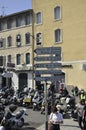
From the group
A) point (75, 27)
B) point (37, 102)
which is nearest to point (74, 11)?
point (75, 27)

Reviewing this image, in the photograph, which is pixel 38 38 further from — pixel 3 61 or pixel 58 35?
pixel 3 61

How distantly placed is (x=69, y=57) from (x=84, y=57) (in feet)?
7.57

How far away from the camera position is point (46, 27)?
4872 centimetres

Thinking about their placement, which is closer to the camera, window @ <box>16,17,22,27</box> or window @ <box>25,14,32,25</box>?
window @ <box>25,14,32,25</box>

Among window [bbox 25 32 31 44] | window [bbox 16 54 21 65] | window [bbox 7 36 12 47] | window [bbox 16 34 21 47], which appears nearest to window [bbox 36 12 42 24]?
window [bbox 25 32 31 44]

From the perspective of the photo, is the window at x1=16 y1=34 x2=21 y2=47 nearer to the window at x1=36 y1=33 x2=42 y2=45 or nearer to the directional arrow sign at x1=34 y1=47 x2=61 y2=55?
the window at x1=36 y1=33 x2=42 y2=45

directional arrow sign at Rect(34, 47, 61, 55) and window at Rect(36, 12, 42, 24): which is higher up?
window at Rect(36, 12, 42, 24)

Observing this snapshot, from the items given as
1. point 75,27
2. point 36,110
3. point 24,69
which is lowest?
point 36,110

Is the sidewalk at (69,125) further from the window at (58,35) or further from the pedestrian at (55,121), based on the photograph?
the window at (58,35)

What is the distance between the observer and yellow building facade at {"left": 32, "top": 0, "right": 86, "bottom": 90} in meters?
44.3

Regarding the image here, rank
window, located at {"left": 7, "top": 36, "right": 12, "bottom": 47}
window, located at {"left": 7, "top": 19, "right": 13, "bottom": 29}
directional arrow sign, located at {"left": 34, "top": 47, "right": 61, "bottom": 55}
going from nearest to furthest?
directional arrow sign, located at {"left": 34, "top": 47, "right": 61, "bottom": 55}, window, located at {"left": 7, "top": 19, "right": 13, "bottom": 29}, window, located at {"left": 7, "top": 36, "right": 12, "bottom": 47}

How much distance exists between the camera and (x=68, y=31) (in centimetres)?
4566

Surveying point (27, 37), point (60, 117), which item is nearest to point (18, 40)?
point (27, 37)

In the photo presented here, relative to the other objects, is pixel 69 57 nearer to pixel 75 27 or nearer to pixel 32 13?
pixel 75 27
